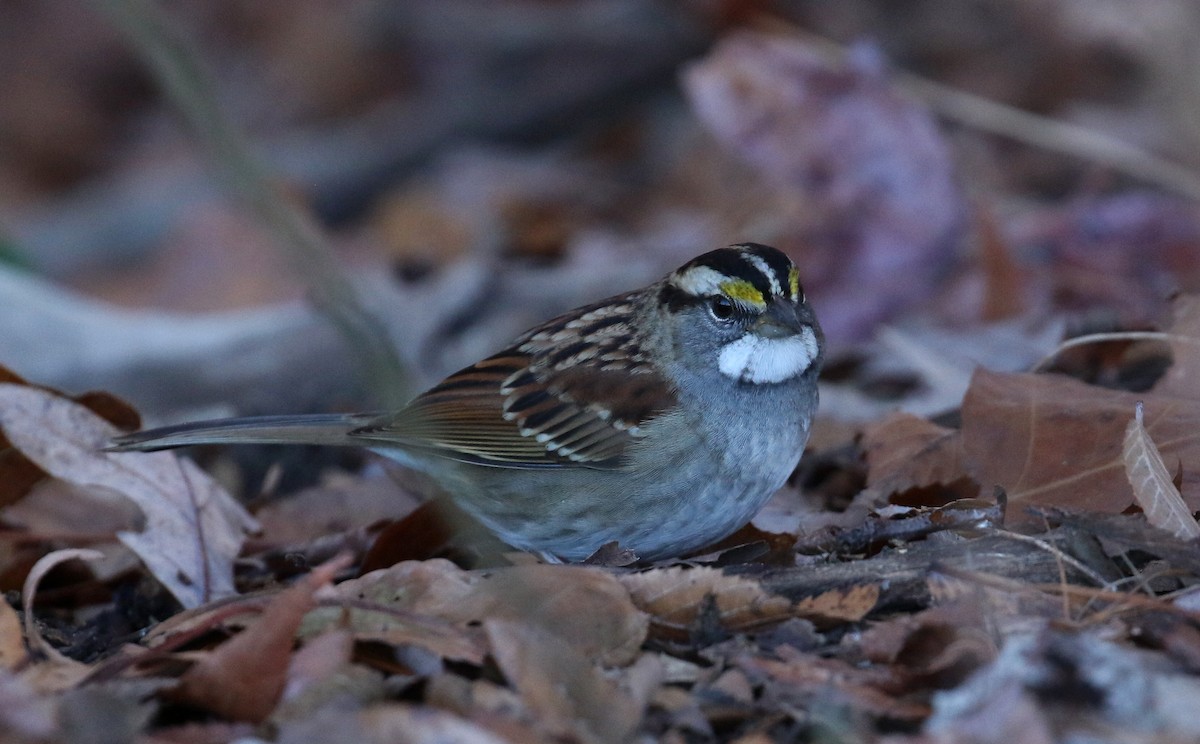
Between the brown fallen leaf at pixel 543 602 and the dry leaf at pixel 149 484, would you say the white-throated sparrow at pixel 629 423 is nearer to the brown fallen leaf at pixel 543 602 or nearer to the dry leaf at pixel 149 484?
the dry leaf at pixel 149 484

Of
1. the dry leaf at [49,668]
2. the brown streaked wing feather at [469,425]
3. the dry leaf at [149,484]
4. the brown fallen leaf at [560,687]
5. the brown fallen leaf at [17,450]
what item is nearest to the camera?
the brown fallen leaf at [560,687]

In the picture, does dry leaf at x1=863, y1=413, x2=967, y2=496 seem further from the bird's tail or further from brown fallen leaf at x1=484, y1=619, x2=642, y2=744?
the bird's tail

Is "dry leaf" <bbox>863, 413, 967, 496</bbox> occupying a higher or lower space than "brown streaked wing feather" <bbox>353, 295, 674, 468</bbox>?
Result: lower

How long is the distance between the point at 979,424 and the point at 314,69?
10.9 m

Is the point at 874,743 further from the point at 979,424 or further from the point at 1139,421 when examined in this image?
the point at 979,424

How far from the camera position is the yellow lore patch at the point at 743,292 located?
4609 millimetres

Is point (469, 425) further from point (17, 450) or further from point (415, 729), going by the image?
point (415, 729)

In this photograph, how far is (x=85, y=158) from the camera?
13.8m

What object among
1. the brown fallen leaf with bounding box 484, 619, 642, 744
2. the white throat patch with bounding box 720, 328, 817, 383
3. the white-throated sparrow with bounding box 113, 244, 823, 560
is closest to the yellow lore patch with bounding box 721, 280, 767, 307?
the white-throated sparrow with bounding box 113, 244, 823, 560

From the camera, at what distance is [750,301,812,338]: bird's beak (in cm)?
459

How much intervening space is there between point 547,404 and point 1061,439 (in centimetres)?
162

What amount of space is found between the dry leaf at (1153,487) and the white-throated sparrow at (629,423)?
3.50ft

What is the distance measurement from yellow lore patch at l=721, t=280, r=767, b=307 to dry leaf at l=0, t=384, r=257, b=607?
173 cm

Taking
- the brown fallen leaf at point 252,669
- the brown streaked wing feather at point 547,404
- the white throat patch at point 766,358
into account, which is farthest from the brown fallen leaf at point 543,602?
the white throat patch at point 766,358
